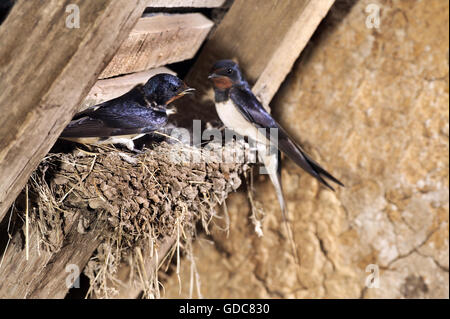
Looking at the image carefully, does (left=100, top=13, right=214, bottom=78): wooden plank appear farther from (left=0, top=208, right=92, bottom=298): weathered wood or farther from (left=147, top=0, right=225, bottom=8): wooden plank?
(left=0, top=208, right=92, bottom=298): weathered wood

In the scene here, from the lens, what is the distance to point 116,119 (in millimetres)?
1646

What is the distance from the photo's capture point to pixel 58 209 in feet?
4.76

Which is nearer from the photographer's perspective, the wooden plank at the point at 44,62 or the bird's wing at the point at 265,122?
the wooden plank at the point at 44,62

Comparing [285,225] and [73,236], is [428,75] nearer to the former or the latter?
[285,225]

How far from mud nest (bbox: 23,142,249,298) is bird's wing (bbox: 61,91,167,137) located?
7 cm

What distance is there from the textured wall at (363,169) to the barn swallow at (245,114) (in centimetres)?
58

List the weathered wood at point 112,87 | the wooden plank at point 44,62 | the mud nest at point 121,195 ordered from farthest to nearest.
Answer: the weathered wood at point 112,87, the mud nest at point 121,195, the wooden plank at point 44,62

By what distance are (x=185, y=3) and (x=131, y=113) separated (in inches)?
17.9

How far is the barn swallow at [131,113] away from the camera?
160 centimetres

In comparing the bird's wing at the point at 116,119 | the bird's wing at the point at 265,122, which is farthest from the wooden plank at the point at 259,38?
the bird's wing at the point at 116,119

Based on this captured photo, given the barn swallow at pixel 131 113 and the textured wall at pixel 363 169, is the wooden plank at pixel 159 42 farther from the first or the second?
the textured wall at pixel 363 169

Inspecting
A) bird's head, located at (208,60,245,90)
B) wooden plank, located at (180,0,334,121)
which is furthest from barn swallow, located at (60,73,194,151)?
wooden plank, located at (180,0,334,121)

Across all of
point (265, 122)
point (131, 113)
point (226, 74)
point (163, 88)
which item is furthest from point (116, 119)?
point (265, 122)

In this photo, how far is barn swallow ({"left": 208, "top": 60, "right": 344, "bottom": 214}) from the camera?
1.90 meters
